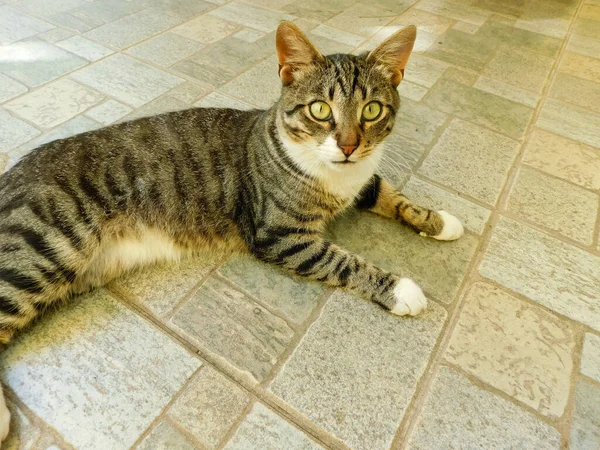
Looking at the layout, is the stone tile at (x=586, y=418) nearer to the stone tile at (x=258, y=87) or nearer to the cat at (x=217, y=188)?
the cat at (x=217, y=188)

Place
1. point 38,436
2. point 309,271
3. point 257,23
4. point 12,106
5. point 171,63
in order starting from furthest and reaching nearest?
point 257,23
point 171,63
point 12,106
point 309,271
point 38,436

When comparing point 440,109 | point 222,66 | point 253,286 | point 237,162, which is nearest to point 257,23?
point 222,66

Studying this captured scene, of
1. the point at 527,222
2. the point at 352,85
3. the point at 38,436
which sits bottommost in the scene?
the point at 38,436

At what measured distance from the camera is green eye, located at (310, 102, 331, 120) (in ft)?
5.12

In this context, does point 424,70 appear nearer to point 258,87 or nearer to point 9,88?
point 258,87

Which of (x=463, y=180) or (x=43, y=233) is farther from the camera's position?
(x=463, y=180)

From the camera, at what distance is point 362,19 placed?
3.81 metres

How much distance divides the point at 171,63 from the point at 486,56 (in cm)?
272

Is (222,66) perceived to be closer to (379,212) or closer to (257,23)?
(257,23)

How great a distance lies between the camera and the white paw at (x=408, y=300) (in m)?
1.67

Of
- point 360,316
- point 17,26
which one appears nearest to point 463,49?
point 360,316

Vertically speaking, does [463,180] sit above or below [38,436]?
above

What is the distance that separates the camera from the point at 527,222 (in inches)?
84.0

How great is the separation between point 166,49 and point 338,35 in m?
1.53
